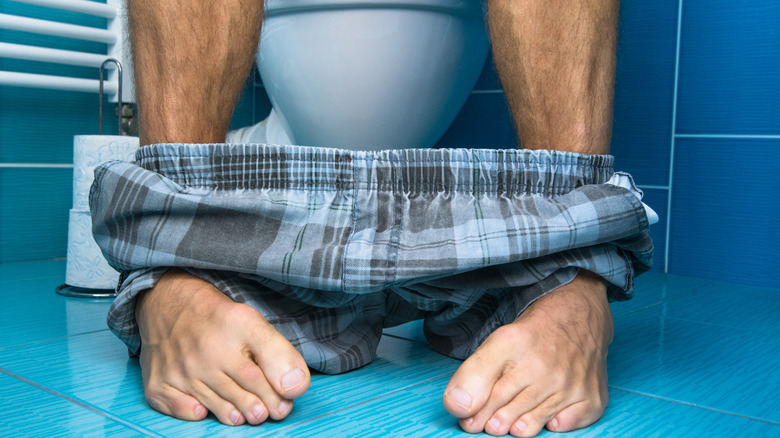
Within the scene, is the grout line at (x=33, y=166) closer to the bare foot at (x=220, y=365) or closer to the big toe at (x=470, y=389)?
the bare foot at (x=220, y=365)

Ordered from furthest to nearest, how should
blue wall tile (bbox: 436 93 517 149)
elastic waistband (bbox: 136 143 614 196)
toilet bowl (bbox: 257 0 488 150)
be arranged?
1. blue wall tile (bbox: 436 93 517 149)
2. toilet bowl (bbox: 257 0 488 150)
3. elastic waistband (bbox: 136 143 614 196)

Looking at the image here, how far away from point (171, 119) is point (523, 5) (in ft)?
1.17

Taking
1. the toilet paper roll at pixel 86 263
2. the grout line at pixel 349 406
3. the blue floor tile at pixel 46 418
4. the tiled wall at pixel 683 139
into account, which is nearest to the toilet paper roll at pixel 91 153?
the toilet paper roll at pixel 86 263

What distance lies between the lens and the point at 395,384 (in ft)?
2.08

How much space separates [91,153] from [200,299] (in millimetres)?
603

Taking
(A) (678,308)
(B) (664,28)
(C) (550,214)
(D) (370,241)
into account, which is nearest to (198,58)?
(D) (370,241)

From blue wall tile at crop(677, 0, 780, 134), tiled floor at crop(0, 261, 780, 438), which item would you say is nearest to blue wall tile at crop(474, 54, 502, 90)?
blue wall tile at crop(677, 0, 780, 134)

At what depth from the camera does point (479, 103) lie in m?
1.62

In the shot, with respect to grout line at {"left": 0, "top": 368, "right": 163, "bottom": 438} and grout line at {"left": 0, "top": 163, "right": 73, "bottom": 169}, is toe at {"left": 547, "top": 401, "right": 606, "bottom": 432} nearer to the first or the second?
grout line at {"left": 0, "top": 368, "right": 163, "bottom": 438}

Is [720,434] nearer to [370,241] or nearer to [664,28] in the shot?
[370,241]

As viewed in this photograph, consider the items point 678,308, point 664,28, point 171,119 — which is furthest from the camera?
point 664,28

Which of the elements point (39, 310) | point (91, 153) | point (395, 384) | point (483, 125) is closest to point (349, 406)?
point (395, 384)

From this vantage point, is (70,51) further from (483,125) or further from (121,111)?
(483,125)

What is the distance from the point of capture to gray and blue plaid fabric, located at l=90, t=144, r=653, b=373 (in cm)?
60
